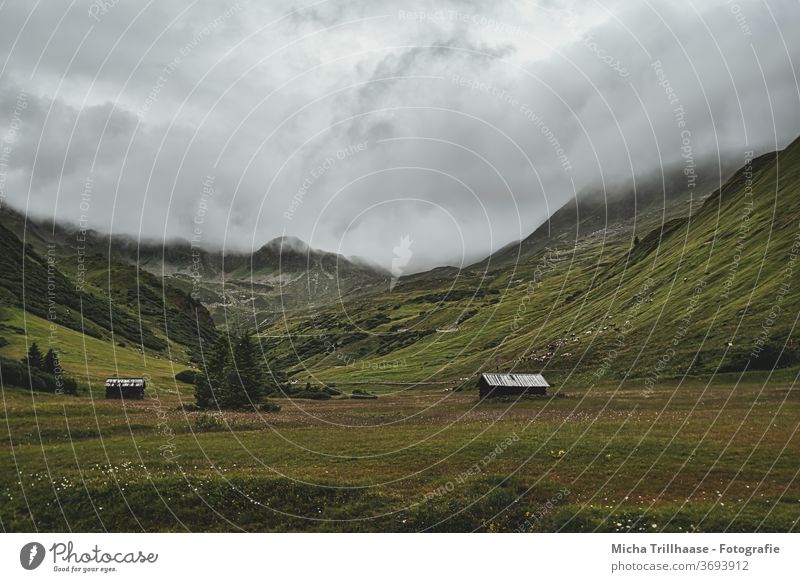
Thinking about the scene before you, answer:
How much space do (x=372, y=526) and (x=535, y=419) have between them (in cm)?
3456

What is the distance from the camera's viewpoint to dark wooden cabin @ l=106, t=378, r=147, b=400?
81375 mm

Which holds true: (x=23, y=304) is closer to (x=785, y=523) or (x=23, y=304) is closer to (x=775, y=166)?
(x=785, y=523)

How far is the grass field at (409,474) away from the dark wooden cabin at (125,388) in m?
29.1

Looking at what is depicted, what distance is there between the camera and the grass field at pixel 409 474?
23.9 meters

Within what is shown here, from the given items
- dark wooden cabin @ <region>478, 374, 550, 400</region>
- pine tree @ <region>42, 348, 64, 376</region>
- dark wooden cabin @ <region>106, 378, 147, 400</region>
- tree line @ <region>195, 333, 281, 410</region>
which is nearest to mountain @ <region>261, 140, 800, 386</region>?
dark wooden cabin @ <region>478, 374, 550, 400</region>

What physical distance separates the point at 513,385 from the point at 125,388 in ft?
197

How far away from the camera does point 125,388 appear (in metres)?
83.3

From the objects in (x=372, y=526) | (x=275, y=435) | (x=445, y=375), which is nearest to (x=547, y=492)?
(x=372, y=526)

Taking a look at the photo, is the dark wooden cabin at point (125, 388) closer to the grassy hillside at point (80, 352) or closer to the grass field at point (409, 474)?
the grassy hillside at point (80, 352)

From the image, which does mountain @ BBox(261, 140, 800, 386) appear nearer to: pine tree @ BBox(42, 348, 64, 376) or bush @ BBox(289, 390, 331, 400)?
bush @ BBox(289, 390, 331, 400)

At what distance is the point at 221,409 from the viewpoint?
68188 millimetres

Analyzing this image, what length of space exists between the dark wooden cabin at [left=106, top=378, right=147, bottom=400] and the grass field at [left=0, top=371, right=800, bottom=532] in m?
29.1

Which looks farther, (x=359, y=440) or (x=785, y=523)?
(x=359, y=440)

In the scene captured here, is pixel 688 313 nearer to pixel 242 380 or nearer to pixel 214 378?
pixel 242 380
